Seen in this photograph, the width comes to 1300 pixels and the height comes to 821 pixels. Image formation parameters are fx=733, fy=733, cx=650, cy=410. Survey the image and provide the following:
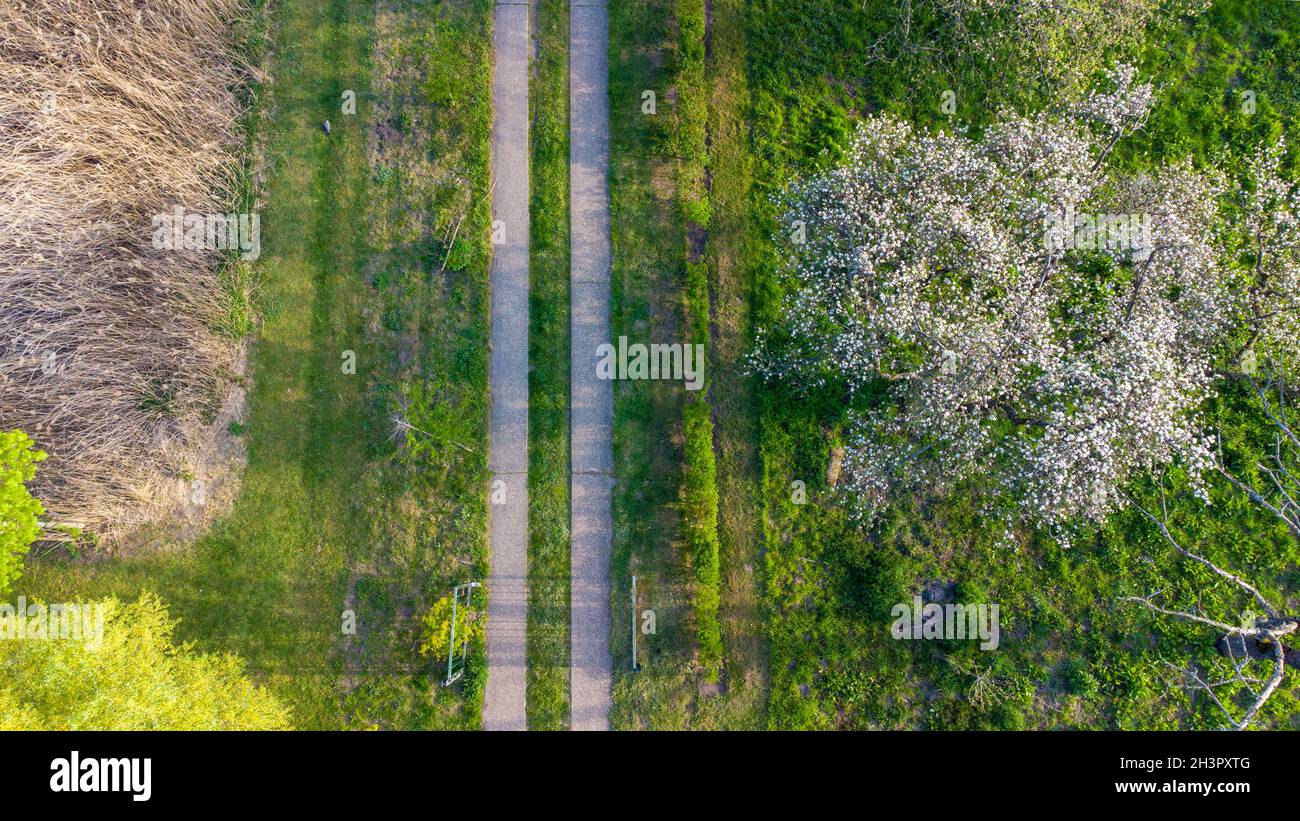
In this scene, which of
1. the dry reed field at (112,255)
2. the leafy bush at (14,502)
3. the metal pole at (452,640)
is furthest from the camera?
the metal pole at (452,640)

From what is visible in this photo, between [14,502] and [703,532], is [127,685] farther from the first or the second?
[703,532]

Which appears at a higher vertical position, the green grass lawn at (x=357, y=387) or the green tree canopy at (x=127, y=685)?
the green grass lawn at (x=357, y=387)

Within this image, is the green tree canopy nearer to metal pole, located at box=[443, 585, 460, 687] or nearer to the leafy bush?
the leafy bush

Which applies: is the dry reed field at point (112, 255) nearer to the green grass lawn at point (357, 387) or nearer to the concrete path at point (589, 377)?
the green grass lawn at point (357, 387)

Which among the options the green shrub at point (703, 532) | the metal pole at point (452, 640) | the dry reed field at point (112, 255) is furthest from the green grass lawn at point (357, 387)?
the green shrub at point (703, 532)

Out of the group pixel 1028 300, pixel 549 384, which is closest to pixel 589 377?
pixel 549 384

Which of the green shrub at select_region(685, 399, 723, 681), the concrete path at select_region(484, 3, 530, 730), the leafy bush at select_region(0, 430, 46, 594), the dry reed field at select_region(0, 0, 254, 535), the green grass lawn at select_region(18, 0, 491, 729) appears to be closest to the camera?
the leafy bush at select_region(0, 430, 46, 594)

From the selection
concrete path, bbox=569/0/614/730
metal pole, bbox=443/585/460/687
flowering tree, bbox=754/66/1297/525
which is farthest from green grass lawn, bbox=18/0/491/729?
flowering tree, bbox=754/66/1297/525
